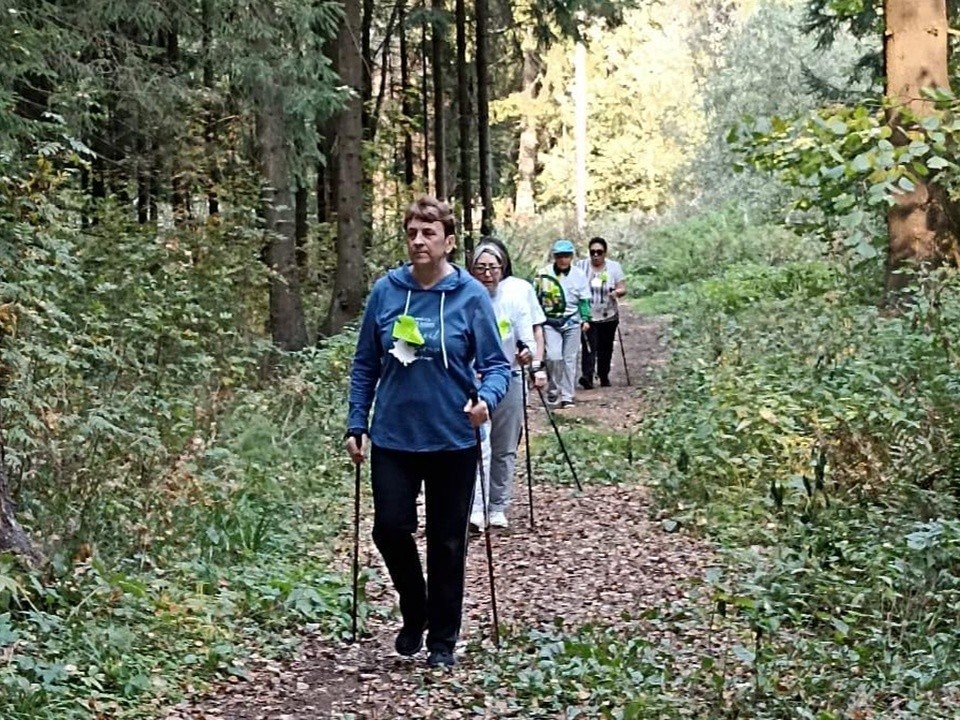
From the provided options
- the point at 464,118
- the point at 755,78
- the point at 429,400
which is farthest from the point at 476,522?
the point at 755,78

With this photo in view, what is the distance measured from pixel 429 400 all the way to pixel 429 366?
0.16 m

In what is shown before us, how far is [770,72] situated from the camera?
4053cm

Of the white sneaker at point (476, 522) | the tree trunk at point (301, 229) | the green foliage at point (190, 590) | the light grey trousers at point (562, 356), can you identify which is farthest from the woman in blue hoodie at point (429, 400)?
the tree trunk at point (301, 229)

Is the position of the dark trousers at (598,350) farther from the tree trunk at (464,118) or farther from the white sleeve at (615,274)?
the tree trunk at (464,118)

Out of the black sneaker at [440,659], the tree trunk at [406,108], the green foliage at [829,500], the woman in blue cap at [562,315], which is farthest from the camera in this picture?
the tree trunk at [406,108]

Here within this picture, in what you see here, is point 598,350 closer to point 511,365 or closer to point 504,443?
point 504,443

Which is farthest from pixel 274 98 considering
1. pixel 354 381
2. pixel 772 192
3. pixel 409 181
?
pixel 772 192

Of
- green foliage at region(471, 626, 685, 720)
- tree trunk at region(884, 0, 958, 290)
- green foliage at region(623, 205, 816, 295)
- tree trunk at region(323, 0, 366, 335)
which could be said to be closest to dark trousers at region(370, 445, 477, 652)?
green foliage at region(471, 626, 685, 720)

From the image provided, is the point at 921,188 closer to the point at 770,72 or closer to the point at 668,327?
the point at 668,327

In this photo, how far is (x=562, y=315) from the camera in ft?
44.6

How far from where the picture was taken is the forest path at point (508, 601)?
5.20 meters

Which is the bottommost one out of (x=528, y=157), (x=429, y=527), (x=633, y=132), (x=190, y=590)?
(x=190, y=590)

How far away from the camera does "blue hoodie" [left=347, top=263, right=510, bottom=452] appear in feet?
17.6

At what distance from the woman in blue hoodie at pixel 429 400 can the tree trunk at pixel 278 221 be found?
8065 mm
